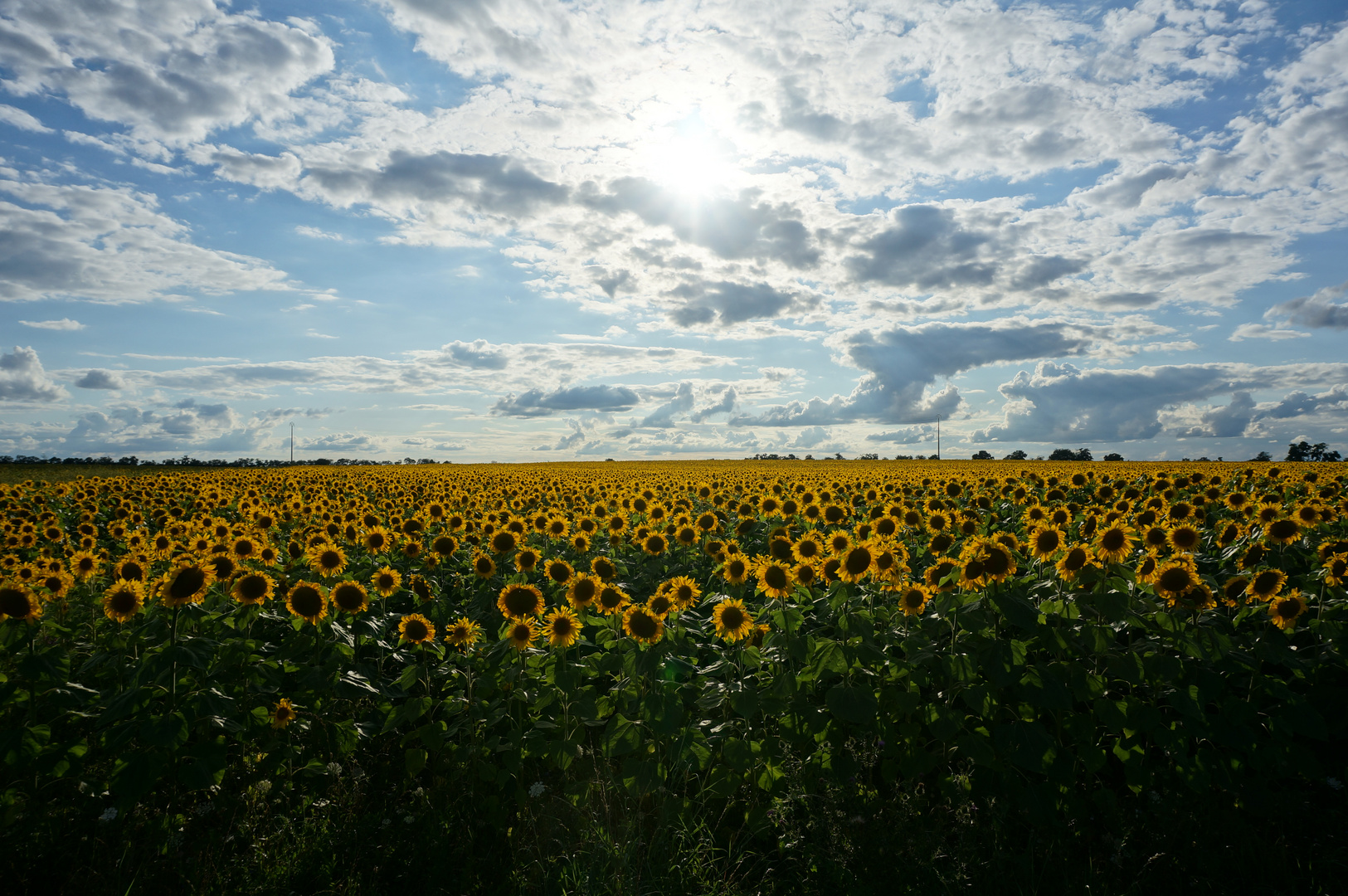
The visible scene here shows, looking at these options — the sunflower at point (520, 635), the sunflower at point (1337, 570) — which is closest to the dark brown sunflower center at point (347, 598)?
the sunflower at point (520, 635)

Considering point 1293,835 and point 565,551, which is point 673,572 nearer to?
point 565,551

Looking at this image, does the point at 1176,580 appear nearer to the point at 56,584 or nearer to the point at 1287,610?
the point at 1287,610

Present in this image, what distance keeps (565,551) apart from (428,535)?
10.0ft

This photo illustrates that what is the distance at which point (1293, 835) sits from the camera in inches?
189

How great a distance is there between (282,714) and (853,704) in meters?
4.70

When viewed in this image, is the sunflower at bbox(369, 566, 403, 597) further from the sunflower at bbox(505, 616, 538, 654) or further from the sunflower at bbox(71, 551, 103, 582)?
the sunflower at bbox(71, 551, 103, 582)

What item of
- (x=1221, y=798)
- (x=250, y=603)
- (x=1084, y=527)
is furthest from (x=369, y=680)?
(x=1084, y=527)

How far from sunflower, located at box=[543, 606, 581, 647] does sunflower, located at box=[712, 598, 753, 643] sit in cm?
122

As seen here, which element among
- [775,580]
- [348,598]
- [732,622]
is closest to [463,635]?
[348,598]

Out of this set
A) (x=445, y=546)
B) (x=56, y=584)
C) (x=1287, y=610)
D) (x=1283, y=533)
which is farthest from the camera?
(x=445, y=546)

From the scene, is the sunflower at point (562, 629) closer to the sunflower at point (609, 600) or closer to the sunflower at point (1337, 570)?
the sunflower at point (609, 600)

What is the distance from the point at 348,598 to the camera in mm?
6230

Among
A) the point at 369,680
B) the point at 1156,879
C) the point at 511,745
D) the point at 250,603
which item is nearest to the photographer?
the point at 1156,879

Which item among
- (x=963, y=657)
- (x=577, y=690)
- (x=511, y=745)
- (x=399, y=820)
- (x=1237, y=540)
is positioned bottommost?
(x=399, y=820)
